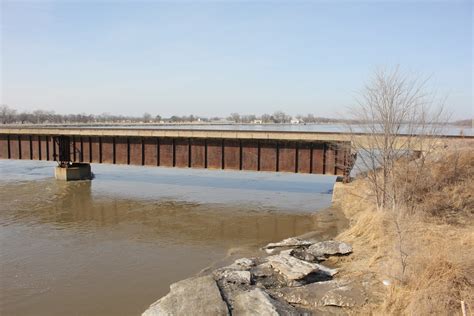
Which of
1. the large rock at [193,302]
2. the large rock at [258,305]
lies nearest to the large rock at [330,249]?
the large rock at [258,305]

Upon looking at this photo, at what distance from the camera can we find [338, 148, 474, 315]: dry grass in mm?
7012

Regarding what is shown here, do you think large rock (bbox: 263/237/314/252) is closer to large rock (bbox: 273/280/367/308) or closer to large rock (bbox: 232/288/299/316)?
large rock (bbox: 273/280/367/308)

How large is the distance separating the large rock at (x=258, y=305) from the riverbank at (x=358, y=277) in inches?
0.7

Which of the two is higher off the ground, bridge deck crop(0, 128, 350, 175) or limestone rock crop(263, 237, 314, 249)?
bridge deck crop(0, 128, 350, 175)

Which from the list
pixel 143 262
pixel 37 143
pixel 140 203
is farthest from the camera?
A: pixel 37 143

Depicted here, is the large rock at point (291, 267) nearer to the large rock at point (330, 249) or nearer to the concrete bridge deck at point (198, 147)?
the large rock at point (330, 249)

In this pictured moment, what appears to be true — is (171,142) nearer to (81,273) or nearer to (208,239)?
(208,239)

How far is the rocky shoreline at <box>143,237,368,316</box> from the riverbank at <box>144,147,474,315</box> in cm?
2

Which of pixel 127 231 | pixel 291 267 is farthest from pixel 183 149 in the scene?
pixel 291 267

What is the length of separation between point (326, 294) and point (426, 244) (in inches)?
123

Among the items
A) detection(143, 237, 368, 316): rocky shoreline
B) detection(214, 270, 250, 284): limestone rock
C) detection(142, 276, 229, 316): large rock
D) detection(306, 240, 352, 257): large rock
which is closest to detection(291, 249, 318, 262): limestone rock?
detection(306, 240, 352, 257): large rock

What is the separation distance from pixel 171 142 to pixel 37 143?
437 inches

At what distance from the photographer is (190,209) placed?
19484mm

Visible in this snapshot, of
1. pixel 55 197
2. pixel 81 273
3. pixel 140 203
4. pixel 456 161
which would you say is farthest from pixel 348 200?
pixel 55 197
